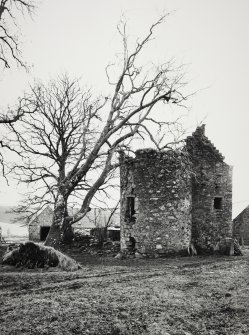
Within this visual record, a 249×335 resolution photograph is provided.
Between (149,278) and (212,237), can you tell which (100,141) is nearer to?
(149,278)

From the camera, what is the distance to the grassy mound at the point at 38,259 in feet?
36.5

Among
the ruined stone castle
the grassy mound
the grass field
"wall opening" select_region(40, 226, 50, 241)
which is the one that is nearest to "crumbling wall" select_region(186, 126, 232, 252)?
the ruined stone castle

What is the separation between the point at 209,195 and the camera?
1867 cm

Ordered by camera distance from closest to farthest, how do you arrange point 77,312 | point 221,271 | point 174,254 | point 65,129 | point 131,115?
point 77,312 < point 221,271 < point 131,115 < point 174,254 < point 65,129

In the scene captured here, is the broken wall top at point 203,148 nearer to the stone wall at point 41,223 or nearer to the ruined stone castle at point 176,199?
the ruined stone castle at point 176,199

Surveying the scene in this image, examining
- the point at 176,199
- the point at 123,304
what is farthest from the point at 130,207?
the point at 123,304

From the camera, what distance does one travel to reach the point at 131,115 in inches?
576

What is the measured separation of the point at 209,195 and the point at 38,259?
10.7 meters

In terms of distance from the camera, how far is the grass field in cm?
527

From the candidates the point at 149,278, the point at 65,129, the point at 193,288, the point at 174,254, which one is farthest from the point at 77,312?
the point at 65,129

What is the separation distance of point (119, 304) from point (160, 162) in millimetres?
10715

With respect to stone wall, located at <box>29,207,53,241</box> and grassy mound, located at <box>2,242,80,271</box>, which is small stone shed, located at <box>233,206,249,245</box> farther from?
grassy mound, located at <box>2,242,80,271</box>

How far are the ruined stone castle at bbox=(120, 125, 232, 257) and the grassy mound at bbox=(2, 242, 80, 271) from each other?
5590 millimetres

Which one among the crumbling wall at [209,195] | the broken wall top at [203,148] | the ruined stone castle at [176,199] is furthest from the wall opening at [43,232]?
the broken wall top at [203,148]
